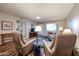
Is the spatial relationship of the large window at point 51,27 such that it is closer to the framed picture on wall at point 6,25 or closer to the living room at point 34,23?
the living room at point 34,23

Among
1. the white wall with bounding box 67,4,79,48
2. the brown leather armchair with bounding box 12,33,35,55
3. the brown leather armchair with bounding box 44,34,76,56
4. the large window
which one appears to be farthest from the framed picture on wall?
the white wall with bounding box 67,4,79,48

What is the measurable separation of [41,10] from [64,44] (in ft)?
2.78

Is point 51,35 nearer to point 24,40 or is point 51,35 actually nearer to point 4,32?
point 24,40

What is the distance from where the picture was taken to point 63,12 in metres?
2.01

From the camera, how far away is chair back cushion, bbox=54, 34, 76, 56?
1.80 metres

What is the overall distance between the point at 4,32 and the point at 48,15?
1065mm

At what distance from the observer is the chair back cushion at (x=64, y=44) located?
1.80 meters

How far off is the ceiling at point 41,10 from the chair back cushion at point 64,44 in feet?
1.64

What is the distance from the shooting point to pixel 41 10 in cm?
200

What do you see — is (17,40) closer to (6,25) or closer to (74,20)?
(6,25)

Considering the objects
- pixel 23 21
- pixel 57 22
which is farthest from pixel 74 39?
pixel 23 21

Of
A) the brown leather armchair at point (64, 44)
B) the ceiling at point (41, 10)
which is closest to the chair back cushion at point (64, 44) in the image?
the brown leather armchair at point (64, 44)

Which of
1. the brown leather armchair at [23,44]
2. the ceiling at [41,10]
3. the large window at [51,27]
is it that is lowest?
the brown leather armchair at [23,44]

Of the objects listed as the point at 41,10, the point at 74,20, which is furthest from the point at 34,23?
the point at 74,20
